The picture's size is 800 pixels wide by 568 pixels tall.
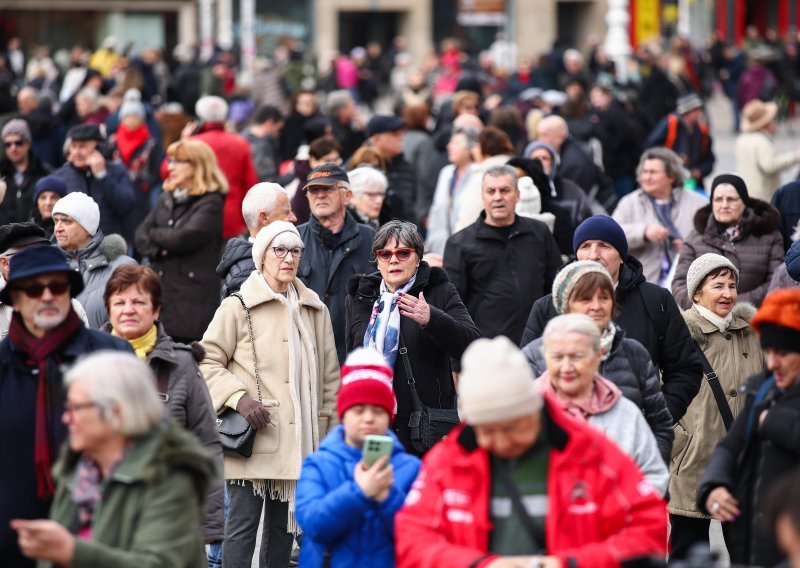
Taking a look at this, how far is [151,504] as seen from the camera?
438 cm

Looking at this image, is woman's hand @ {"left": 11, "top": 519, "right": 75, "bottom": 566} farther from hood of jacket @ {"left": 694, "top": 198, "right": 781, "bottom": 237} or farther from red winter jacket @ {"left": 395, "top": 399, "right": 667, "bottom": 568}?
hood of jacket @ {"left": 694, "top": 198, "right": 781, "bottom": 237}

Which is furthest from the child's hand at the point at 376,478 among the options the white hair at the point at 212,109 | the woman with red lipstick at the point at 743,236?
the white hair at the point at 212,109

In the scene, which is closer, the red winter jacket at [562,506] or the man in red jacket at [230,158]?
the red winter jacket at [562,506]

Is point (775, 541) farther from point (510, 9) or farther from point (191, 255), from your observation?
point (510, 9)

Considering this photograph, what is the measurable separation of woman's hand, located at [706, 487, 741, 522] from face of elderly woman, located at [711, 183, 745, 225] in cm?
440

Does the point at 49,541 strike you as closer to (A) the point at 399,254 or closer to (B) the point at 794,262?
(A) the point at 399,254

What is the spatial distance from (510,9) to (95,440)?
49.3 m

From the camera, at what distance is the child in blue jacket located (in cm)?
511

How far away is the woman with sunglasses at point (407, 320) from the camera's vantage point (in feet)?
23.4

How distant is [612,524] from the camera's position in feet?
14.9

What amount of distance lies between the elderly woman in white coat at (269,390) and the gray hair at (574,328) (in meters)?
1.83

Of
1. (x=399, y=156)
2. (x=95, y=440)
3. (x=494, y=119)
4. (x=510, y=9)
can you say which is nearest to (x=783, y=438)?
(x=95, y=440)

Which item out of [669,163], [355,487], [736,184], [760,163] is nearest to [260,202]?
[736,184]

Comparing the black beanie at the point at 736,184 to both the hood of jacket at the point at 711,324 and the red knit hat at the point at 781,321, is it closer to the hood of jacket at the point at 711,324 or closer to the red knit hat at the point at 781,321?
the hood of jacket at the point at 711,324
